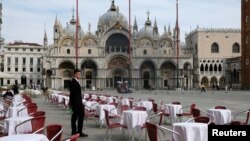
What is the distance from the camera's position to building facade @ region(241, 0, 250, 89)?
58.7m

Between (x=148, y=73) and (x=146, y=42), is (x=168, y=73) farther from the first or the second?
(x=146, y=42)

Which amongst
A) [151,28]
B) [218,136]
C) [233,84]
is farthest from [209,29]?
[218,136]

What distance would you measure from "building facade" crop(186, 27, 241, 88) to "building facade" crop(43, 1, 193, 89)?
18.2 feet

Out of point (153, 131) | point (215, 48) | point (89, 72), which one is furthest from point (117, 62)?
point (153, 131)

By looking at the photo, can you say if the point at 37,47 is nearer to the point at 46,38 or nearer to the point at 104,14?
the point at 46,38

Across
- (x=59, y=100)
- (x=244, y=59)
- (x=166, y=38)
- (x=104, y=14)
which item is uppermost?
(x=104, y=14)

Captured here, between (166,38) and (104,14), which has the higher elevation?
(104,14)

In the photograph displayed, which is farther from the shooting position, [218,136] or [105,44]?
[105,44]

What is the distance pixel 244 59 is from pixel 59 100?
43203 millimetres

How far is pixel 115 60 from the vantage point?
2908 inches

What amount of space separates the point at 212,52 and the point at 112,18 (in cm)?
2249

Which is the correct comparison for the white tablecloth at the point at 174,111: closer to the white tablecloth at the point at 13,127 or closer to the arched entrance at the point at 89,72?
the white tablecloth at the point at 13,127

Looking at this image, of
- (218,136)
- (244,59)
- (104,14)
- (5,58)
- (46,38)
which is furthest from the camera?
(5,58)

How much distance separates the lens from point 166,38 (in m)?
75.7
